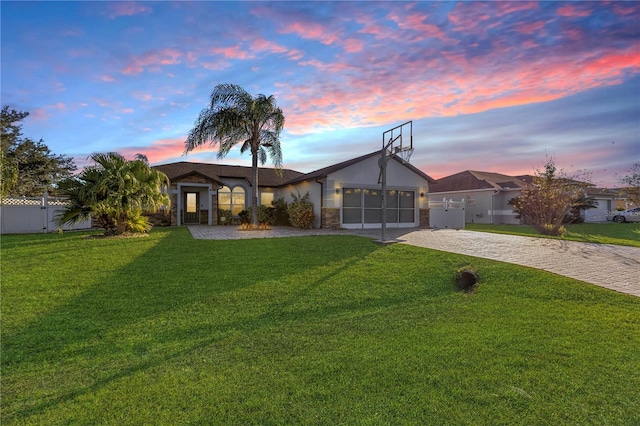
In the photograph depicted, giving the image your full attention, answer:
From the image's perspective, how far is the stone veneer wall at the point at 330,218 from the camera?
17422mm

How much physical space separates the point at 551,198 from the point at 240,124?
16.1m

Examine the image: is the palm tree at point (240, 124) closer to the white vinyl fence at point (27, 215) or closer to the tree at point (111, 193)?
the tree at point (111, 193)

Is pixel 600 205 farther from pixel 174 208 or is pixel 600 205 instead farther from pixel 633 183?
pixel 174 208

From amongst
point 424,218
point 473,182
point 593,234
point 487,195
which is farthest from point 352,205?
point 473,182

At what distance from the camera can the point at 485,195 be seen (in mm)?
26703

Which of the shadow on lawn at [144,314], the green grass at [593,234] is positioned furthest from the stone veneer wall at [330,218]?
the shadow on lawn at [144,314]

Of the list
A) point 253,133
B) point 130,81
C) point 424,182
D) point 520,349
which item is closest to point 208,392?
point 520,349

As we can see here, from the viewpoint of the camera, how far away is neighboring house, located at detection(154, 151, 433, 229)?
1761 centimetres

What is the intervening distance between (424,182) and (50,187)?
28855 mm

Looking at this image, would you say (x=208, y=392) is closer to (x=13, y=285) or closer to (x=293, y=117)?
(x=13, y=285)

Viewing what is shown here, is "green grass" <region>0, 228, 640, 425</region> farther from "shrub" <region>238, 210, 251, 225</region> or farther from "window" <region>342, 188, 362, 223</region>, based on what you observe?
"shrub" <region>238, 210, 251, 225</region>

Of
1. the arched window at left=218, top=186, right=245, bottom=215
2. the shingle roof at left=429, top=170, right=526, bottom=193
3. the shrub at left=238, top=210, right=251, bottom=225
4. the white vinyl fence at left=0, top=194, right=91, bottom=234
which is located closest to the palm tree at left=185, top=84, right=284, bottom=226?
the shrub at left=238, top=210, right=251, bottom=225

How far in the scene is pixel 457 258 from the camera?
855 cm

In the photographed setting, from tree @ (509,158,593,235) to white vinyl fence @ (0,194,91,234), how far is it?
23.3m
